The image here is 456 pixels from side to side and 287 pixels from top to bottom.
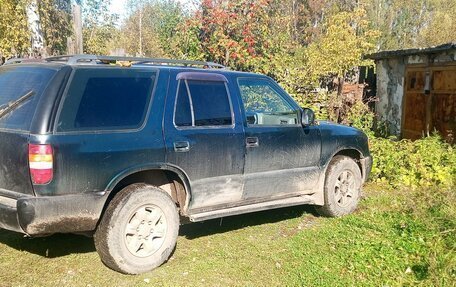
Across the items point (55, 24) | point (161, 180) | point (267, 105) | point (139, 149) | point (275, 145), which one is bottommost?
point (161, 180)

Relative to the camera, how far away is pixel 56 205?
3682 mm

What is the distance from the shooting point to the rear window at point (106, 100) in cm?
378

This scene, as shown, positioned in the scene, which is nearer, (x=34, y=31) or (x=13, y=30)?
(x=13, y=30)

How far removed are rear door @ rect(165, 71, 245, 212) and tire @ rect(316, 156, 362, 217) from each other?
1541 millimetres

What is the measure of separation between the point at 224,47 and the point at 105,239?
8487mm

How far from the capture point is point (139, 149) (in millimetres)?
4094

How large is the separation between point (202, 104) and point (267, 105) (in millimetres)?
1210

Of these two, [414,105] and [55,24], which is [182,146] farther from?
[55,24]

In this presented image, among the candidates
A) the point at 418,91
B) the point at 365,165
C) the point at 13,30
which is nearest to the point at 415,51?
the point at 418,91

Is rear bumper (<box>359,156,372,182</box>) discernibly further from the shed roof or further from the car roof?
the shed roof

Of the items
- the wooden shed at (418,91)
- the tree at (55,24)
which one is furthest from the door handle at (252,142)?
the tree at (55,24)

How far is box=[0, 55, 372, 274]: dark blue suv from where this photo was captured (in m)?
3.68

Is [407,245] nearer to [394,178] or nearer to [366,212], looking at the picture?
[366,212]

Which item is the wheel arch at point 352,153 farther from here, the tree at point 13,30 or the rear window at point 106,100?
the tree at point 13,30
